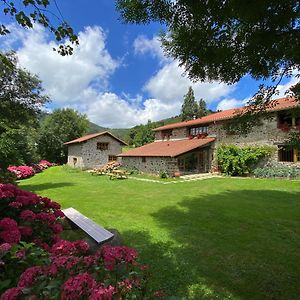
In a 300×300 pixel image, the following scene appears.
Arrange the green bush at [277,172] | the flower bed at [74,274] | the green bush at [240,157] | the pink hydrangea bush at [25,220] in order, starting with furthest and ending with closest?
the green bush at [240,157], the green bush at [277,172], the pink hydrangea bush at [25,220], the flower bed at [74,274]

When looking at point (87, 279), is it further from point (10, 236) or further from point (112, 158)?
point (112, 158)

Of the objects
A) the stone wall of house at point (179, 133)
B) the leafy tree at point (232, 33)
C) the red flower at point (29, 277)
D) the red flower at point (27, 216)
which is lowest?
the red flower at point (29, 277)

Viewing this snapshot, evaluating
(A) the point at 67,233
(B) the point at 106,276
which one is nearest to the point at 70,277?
(B) the point at 106,276

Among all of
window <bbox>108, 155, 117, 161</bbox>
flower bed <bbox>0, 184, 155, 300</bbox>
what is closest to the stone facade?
window <bbox>108, 155, 117, 161</bbox>

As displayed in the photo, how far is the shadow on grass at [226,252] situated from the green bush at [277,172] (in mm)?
9748

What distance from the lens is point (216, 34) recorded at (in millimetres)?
5000

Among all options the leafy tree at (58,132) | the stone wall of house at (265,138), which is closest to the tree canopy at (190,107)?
the leafy tree at (58,132)

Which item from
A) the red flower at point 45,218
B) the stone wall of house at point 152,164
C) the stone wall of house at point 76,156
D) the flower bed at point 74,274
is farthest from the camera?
the stone wall of house at point 76,156

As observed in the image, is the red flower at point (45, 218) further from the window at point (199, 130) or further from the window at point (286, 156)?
the window at point (199, 130)

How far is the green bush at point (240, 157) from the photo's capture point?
862 inches

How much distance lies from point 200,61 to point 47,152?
4287cm

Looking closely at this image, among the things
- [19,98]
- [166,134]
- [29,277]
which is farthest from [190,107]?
[29,277]

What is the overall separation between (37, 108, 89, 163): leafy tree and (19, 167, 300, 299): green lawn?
105 feet

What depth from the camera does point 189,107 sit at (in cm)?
5759
